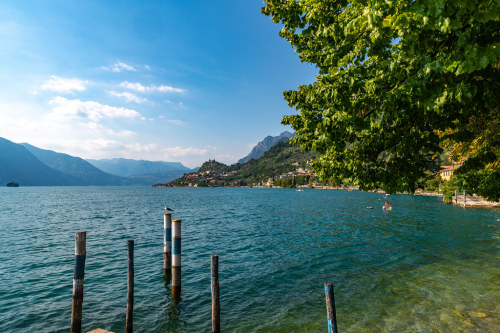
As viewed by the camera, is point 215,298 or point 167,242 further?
point 167,242

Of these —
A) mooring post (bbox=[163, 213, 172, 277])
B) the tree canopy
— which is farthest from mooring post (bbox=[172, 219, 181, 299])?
the tree canopy

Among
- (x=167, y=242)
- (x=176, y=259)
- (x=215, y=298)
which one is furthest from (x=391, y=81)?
(x=167, y=242)

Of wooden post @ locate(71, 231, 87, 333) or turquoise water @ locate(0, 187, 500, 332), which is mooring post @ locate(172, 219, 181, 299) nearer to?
turquoise water @ locate(0, 187, 500, 332)

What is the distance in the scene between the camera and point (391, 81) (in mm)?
6773

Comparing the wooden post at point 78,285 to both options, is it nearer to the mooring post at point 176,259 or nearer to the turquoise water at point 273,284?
the turquoise water at point 273,284

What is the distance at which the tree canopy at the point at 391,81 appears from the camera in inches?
177

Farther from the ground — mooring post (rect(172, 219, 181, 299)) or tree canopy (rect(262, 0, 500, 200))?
tree canopy (rect(262, 0, 500, 200))

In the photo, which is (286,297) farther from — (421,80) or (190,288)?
(421,80)

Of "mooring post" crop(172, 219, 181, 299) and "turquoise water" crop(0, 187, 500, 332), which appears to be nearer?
"turquoise water" crop(0, 187, 500, 332)

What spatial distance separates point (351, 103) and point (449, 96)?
2.13m

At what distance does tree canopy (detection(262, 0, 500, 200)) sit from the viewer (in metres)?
4.51

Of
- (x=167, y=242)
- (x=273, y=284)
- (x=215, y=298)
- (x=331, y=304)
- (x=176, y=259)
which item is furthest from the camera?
(x=167, y=242)

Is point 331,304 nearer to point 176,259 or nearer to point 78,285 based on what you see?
point 176,259

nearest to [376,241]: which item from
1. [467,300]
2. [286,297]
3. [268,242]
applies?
[268,242]
